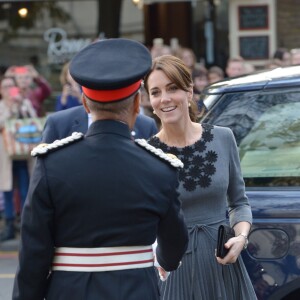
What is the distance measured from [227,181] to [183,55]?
7.32 metres

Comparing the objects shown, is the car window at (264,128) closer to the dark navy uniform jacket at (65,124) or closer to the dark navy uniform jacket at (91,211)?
the dark navy uniform jacket at (65,124)

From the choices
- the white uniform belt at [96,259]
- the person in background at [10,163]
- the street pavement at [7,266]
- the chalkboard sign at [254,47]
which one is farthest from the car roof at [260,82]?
the chalkboard sign at [254,47]

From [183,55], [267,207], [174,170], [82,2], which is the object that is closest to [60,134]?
[267,207]

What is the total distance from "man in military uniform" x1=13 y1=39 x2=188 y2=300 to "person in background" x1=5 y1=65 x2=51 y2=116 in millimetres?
7032

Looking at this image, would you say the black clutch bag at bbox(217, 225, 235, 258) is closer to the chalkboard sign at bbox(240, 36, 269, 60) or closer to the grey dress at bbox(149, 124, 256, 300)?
the grey dress at bbox(149, 124, 256, 300)

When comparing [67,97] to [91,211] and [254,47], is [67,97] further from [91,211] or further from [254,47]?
[91,211]

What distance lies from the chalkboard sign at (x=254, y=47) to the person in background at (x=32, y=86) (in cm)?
368

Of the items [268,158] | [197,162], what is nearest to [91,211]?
[197,162]

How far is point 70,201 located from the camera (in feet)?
10.3

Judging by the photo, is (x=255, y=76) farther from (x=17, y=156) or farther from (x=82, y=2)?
(x=82, y=2)

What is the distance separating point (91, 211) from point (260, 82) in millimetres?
2012

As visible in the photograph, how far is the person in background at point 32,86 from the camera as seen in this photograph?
33.6 feet

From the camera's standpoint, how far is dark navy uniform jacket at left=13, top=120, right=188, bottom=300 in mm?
3146

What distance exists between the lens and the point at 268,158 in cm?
484
